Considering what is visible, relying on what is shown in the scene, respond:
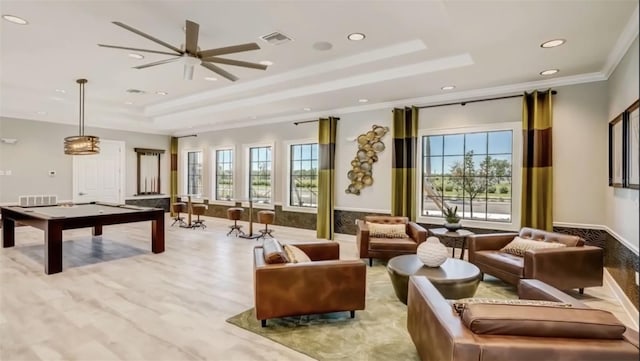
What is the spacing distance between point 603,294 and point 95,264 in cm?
689

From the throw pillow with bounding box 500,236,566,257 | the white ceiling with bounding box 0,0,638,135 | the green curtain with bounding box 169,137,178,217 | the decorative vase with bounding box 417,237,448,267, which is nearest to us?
the white ceiling with bounding box 0,0,638,135

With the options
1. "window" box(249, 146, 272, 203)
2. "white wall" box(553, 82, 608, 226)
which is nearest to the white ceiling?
"white wall" box(553, 82, 608, 226)

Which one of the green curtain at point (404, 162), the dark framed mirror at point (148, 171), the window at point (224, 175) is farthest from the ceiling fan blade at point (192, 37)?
the dark framed mirror at point (148, 171)

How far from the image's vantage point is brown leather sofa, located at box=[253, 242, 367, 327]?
9.80 ft

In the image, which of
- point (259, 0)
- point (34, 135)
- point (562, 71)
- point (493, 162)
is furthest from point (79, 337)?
point (34, 135)

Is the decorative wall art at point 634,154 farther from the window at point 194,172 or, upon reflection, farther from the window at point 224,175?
the window at point 194,172

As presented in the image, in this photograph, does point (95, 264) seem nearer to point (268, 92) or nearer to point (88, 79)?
point (88, 79)

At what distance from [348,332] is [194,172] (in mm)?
9127

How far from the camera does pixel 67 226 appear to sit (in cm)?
487

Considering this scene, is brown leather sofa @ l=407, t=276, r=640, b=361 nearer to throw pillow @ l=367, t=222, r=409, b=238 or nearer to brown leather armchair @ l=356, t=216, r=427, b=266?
brown leather armchair @ l=356, t=216, r=427, b=266

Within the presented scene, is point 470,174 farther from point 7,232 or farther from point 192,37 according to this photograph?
point 7,232

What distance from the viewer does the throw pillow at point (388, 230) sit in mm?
5305

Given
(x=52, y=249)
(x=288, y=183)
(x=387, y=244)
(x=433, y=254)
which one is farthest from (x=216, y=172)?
(x=433, y=254)

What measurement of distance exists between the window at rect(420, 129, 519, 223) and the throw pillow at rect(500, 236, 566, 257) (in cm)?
117
